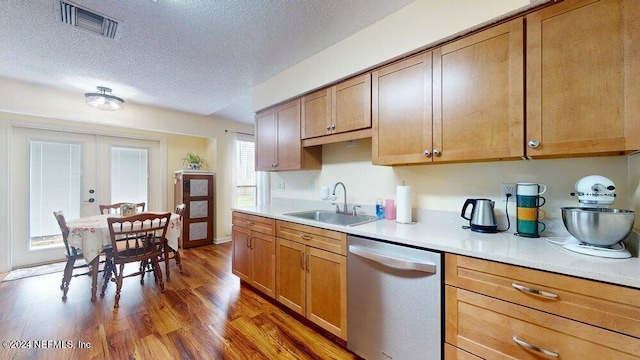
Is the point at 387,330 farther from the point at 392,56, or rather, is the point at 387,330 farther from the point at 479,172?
the point at 392,56

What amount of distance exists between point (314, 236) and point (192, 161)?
3.59 meters

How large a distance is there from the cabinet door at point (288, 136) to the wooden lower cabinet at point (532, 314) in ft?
5.72

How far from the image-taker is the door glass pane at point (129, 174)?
3998 millimetres

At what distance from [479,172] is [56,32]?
3431mm

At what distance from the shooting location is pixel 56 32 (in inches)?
76.3

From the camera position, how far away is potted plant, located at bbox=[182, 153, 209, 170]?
4508 mm

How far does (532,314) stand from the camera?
3.38 ft

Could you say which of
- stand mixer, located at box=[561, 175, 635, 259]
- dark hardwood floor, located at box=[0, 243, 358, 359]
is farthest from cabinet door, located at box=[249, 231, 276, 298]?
stand mixer, located at box=[561, 175, 635, 259]

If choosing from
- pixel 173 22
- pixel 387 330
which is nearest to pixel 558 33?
pixel 387 330

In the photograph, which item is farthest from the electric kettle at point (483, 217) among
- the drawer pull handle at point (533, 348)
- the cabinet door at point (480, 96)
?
the drawer pull handle at point (533, 348)

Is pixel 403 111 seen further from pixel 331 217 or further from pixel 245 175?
pixel 245 175

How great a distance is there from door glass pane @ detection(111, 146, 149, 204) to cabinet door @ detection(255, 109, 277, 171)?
2.64 m

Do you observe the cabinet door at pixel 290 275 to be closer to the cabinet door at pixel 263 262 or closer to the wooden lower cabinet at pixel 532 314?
the cabinet door at pixel 263 262

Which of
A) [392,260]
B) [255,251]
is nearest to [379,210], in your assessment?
[392,260]
